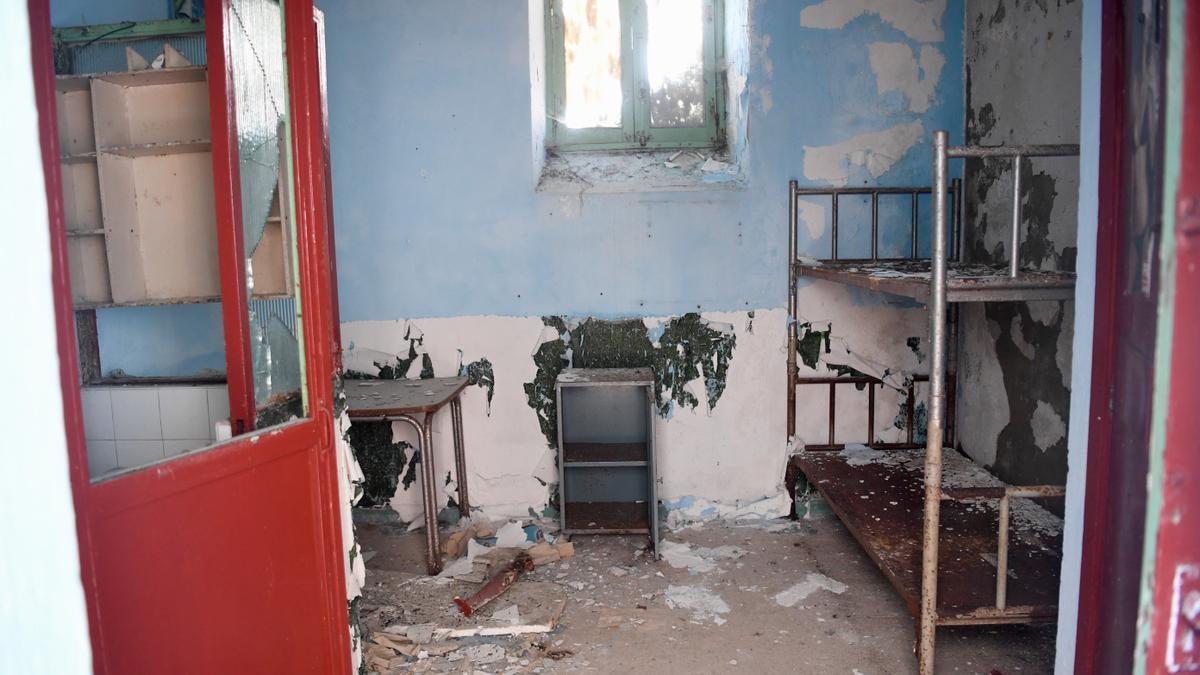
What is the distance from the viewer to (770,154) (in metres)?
3.54

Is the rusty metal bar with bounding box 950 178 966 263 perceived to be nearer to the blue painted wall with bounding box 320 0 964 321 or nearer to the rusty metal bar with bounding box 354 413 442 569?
the blue painted wall with bounding box 320 0 964 321

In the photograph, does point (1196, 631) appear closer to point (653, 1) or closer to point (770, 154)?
point (770, 154)

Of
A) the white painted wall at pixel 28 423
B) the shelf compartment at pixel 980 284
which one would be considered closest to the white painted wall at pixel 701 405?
the shelf compartment at pixel 980 284

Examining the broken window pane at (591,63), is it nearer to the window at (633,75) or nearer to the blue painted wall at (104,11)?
the window at (633,75)

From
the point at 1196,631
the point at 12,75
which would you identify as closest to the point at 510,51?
the point at 12,75

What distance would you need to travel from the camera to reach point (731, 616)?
2803 mm

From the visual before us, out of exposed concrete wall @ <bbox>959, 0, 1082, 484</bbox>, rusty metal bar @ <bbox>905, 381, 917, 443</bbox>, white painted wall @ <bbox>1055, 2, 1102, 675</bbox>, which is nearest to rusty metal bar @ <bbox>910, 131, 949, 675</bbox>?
white painted wall @ <bbox>1055, 2, 1102, 675</bbox>

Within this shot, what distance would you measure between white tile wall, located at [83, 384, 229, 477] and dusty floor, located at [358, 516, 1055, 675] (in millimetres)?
927

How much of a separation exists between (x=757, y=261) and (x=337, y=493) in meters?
2.23

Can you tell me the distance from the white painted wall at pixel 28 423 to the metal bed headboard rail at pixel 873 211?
10.3 feet

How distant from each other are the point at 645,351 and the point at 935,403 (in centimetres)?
170

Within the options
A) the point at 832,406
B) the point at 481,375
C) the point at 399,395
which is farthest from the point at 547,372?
the point at 832,406

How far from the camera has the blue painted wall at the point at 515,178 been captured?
352cm

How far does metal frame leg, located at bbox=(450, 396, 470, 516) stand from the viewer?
3.62 metres
